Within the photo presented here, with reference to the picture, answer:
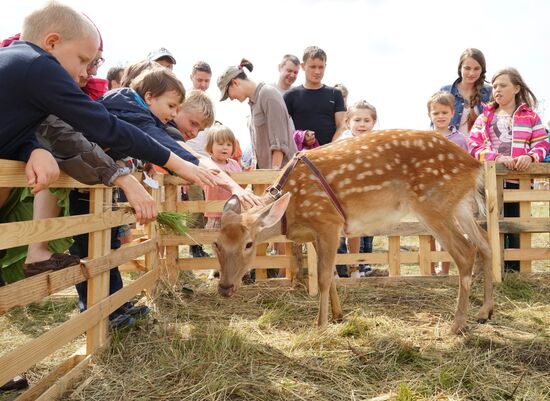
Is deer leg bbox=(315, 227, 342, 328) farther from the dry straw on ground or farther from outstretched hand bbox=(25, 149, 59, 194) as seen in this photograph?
outstretched hand bbox=(25, 149, 59, 194)

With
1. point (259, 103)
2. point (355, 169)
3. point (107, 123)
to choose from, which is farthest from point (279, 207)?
point (259, 103)

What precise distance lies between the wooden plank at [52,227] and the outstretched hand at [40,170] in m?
0.18

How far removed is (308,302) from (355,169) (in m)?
1.35

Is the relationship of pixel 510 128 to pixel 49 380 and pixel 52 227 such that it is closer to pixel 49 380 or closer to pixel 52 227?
pixel 52 227

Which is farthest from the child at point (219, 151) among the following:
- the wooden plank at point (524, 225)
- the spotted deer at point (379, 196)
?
the wooden plank at point (524, 225)

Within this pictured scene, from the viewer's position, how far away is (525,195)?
5777 millimetres

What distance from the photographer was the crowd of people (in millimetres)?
2334

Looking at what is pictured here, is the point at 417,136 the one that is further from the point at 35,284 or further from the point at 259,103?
the point at 35,284

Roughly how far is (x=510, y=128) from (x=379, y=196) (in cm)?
228

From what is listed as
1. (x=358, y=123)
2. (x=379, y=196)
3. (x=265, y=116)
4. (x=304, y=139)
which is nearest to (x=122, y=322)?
(x=379, y=196)

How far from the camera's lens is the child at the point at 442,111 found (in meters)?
5.88

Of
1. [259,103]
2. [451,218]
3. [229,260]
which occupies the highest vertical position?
[259,103]

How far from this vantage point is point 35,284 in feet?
8.08

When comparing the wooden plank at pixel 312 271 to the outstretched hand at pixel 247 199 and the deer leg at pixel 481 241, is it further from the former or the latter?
Result: the deer leg at pixel 481 241
